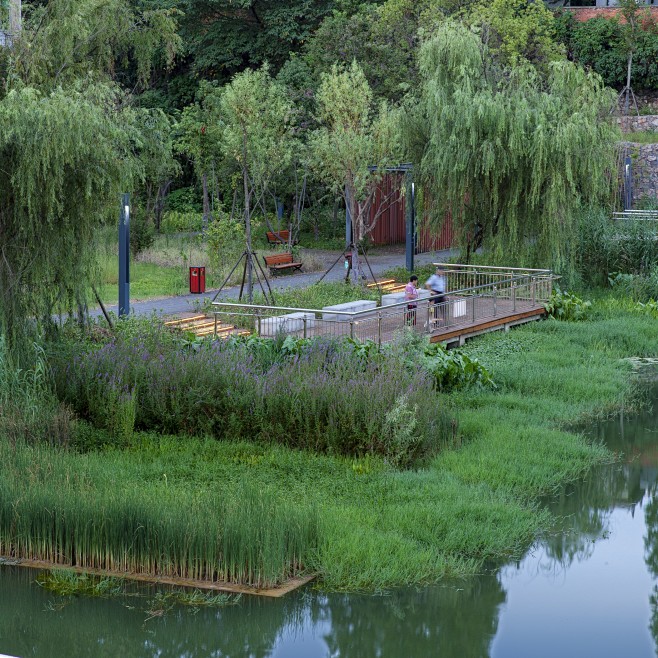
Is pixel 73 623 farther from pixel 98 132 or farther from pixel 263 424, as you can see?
pixel 98 132

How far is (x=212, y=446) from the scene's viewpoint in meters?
13.9

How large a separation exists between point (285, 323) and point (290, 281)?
10279mm

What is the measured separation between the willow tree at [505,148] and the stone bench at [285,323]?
7992mm

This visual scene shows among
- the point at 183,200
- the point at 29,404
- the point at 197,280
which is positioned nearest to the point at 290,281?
the point at 197,280

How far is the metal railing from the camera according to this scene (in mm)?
18109

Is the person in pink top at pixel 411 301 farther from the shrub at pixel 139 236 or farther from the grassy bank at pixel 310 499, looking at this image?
the shrub at pixel 139 236

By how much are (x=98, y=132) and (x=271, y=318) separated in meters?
5.74

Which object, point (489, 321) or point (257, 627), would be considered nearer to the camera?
point (257, 627)

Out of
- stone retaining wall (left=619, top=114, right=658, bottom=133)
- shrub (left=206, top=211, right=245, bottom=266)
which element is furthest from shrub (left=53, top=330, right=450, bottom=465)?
stone retaining wall (left=619, top=114, right=658, bottom=133)

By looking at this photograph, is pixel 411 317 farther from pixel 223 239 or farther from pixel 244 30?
pixel 244 30

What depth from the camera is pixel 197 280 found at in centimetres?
2542

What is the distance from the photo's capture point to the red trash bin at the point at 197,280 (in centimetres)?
2528

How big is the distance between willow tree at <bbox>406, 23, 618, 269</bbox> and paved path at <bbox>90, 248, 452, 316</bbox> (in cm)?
378

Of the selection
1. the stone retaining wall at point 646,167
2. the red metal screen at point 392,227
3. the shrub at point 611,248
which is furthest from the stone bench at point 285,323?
the stone retaining wall at point 646,167
